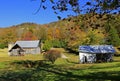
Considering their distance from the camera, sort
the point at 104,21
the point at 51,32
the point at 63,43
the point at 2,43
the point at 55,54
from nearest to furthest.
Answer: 1. the point at 104,21
2. the point at 55,54
3. the point at 63,43
4. the point at 2,43
5. the point at 51,32

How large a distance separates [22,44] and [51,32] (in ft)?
130

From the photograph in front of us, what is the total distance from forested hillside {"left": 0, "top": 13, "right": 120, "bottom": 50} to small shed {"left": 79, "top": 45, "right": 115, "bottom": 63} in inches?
141

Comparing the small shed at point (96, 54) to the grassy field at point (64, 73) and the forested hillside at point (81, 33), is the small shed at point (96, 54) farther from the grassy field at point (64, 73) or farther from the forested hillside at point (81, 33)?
the grassy field at point (64, 73)

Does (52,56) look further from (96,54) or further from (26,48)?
(26,48)

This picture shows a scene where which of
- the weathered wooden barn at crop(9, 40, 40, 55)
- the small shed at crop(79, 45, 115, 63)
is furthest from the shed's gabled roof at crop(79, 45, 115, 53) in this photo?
the weathered wooden barn at crop(9, 40, 40, 55)

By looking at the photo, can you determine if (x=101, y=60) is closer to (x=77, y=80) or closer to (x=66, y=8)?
(x=77, y=80)

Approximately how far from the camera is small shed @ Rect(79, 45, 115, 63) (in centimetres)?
6897

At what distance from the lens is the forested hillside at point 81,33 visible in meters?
16.1

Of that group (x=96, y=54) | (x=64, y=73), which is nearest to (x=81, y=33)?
(x=96, y=54)

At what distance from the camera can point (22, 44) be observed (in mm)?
105188

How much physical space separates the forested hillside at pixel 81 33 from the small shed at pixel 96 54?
359cm

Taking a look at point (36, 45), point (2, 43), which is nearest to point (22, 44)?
point (36, 45)

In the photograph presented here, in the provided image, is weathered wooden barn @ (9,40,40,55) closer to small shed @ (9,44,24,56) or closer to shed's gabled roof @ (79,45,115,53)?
small shed @ (9,44,24,56)

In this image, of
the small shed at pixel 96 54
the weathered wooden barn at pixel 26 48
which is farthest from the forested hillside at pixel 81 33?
the weathered wooden barn at pixel 26 48
